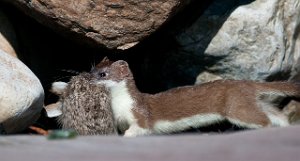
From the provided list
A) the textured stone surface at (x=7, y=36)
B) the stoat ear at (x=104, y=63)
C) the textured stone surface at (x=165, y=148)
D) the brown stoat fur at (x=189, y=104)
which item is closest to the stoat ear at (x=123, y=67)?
the brown stoat fur at (x=189, y=104)

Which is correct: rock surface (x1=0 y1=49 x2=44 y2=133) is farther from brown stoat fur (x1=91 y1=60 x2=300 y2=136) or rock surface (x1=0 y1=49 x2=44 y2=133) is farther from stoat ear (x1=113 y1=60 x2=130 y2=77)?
stoat ear (x1=113 y1=60 x2=130 y2=77)

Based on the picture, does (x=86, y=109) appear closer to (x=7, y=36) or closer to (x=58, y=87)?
(x=58, y=87)

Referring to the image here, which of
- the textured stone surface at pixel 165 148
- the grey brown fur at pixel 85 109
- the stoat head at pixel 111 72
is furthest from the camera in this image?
the stoat head at pixel 111 72

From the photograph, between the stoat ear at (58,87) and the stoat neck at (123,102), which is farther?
the stoat ear at (58,87)

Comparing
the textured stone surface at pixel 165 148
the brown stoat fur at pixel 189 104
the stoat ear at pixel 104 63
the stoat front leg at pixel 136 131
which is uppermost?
the stoat ear at pixel 104 63

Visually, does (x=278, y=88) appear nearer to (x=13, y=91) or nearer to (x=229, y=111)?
(x=229, y=111)

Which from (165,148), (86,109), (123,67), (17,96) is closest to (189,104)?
(123,67)

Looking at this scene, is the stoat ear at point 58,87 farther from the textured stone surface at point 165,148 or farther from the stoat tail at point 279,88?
the textured stone surface at point 165,148

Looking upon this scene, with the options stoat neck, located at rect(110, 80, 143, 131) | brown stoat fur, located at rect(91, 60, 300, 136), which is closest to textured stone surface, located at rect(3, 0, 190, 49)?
brown stoat fur, located at rect(91, 60, 300, 136)
